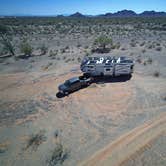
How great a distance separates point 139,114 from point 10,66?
69.3 ft

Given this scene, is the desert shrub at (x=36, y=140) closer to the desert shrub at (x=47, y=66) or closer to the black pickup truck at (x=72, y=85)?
the black pickup truck at (x=72, y=85)

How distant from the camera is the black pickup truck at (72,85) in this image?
1872cm

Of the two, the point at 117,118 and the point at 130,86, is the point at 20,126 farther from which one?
the point at 130,86

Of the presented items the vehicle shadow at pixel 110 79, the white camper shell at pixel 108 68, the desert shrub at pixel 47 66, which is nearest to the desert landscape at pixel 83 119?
the vehicle shadow at pixel 110 79

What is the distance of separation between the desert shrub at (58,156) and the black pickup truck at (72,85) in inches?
299

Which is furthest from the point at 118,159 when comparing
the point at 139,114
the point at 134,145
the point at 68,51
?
the point at 68,51

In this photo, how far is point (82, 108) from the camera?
16.1m

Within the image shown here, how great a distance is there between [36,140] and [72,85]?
24.7ft

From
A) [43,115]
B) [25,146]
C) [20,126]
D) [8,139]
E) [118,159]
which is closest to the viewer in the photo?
[118,159]

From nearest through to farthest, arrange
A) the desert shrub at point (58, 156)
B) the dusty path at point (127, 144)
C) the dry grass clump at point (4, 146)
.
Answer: the dusty path at point (127, 144) < the desert shrub at point (58, 156) < the dry grass clump at point (4, 146)

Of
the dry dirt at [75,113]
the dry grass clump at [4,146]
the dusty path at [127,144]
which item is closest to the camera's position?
the dusty path at [127,144]

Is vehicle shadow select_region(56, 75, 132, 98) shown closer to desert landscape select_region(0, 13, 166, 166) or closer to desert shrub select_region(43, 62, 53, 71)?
desert landscape select_region(0, 13, 166, 166)

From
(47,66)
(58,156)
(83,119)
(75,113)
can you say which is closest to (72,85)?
(75,113)

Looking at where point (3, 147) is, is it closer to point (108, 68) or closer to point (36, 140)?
point (36, 140)
